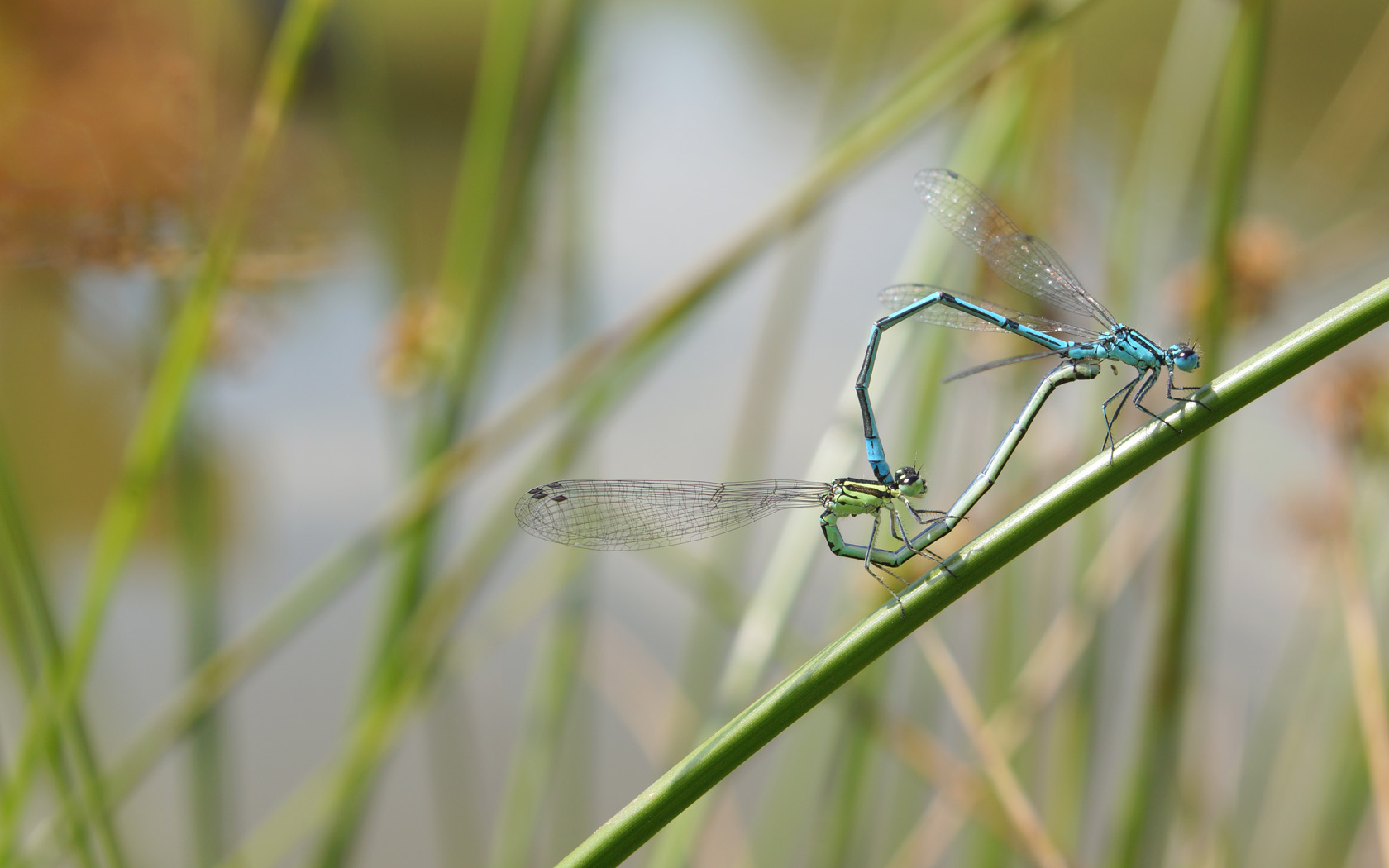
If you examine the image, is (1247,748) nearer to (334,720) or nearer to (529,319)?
(334,720)

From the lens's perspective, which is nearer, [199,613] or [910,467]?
[910,467]

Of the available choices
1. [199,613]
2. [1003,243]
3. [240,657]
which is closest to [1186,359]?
[1003,243]

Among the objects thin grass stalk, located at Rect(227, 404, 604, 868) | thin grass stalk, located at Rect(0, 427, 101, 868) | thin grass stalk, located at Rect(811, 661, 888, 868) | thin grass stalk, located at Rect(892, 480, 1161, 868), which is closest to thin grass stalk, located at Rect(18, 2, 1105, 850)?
thin grass stalk, located at Rect(227, 404, 604, 868)

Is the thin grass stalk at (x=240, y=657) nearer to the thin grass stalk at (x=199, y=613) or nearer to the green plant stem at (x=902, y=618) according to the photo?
the thin grass stalk at (x=199, y=613)

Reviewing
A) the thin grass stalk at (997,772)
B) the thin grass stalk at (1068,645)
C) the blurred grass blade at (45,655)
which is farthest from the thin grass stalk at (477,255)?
the thin grass stalk at (1068,645)

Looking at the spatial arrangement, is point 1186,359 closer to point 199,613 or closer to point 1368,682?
point 1368,682

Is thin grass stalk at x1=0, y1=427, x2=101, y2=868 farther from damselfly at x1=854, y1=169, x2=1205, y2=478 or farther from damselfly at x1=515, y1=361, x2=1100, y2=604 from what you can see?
damselfly at x1=854, y1=169, x2=1205, y2=478
